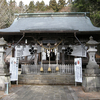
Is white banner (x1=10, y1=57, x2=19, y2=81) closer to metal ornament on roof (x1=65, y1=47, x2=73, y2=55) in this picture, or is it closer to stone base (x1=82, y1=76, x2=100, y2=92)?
stone base (x1=82, y1=76, x2=100, y2=92)

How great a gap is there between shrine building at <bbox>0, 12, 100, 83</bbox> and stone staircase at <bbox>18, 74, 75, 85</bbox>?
1.81 ft

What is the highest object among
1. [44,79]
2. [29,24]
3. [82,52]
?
[29,24]

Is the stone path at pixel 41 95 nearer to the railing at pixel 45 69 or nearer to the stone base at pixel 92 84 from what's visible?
the stone base at pixel 92 84

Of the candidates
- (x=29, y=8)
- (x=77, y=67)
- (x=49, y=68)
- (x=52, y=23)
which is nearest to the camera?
(x=77, y=67)

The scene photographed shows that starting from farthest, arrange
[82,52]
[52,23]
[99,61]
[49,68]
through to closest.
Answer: [99,61]
[52,23]
[82,52]
[49,68]

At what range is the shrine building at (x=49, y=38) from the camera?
9.98m

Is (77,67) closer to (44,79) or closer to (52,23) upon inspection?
(44,79)

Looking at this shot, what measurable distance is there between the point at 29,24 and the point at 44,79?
636 centimetres

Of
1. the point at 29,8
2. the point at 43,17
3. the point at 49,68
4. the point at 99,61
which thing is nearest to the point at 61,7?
the point at 29,8

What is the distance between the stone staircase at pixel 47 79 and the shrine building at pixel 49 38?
55cm

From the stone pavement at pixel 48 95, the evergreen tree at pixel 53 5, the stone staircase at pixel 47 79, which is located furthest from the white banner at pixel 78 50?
the evergreen tree at pixel 53 5

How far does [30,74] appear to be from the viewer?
977cm

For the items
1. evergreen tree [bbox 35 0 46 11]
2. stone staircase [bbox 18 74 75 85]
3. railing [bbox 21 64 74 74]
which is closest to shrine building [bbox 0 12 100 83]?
railing [bbox 21 64 74 74]

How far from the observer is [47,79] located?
922cm
